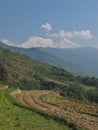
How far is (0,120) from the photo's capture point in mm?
37062

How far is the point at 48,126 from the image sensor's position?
117ft

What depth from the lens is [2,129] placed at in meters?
32.1

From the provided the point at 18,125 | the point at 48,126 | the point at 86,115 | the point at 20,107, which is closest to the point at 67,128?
the point at 48,126

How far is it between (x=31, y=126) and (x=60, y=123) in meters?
4.24

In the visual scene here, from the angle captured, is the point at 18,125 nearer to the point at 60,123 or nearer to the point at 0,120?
the point at 0,120

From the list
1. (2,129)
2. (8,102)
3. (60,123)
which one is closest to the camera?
(2,129)

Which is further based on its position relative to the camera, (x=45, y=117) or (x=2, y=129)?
(x=45, y=117)

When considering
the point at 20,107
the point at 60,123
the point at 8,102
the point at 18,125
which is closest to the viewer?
the point at 18,125

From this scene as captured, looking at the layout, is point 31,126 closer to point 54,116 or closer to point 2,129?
point 2,129

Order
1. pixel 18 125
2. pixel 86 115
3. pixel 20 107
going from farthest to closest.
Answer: pixel 20 107
pixel 86 115
pixel 18 125

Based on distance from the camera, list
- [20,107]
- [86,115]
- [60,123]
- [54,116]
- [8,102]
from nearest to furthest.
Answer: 1. [60,123]
2. [54,116]
3. [86,115]
4. [20,107]
5. [8,102]

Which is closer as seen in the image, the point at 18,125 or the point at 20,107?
the point at 18,125

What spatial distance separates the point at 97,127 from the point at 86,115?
402 inches

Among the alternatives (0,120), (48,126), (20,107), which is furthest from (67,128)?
(20,107)
